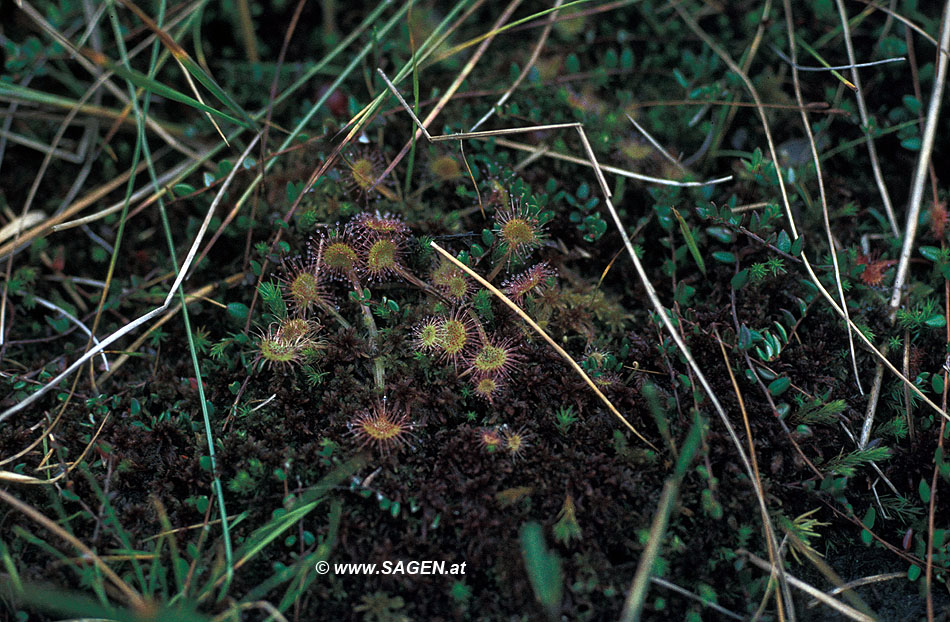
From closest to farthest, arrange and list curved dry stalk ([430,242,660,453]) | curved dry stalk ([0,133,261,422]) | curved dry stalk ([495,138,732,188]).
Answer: curved dry stalk ([430,242,660,453]) < curved dry stalk ([0,133,261,422]) < curved dry stalk ([495,138,732,188])

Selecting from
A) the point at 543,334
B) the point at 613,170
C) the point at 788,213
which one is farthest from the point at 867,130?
the point at 543,334

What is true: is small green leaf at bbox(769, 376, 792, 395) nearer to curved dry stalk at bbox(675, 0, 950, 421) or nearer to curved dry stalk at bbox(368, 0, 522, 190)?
curved dry stalk at bbox(675, 0, 950, 421)

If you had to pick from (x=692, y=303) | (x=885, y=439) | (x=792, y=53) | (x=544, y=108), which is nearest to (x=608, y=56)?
(x=544, y=108)

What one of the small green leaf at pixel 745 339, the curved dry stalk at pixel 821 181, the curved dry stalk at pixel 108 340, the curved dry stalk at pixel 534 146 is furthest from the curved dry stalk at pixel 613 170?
the curved dry stalk at pixel 108 340

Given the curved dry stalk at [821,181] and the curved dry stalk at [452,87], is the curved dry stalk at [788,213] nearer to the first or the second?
the curved dry stalk at [821,181]

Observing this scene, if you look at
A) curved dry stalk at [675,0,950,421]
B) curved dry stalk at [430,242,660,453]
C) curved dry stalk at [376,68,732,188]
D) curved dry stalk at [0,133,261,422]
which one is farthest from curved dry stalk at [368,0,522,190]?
curved dry stalk at [675,0,950,421]

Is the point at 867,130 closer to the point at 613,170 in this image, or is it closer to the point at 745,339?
the point at 613,170

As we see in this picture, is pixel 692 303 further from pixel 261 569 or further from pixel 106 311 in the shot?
pixel 106 311
